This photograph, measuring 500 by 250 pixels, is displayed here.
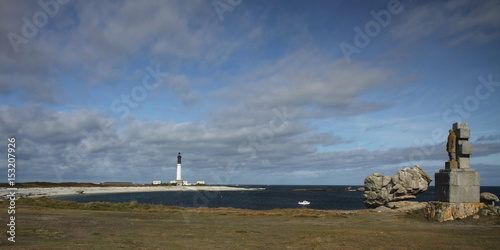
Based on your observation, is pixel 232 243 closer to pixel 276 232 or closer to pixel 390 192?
pixel 276 232

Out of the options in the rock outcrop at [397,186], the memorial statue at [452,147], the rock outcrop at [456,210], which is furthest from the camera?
the rock outcrop at [397,186]

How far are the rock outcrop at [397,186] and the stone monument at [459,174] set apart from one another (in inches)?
797

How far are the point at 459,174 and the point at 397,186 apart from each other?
870 inches

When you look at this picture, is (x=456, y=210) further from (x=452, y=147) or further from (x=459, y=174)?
(x=452, y=147)

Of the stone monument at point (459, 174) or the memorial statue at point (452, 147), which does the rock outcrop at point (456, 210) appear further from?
the memorial statue at point (452, 147)

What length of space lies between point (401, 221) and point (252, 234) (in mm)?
14558

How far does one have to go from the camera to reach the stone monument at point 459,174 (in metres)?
25.3

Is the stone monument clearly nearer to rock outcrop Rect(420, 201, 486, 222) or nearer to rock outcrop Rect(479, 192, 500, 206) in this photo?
rock outcrop Rect(420, 201, 486, 222)

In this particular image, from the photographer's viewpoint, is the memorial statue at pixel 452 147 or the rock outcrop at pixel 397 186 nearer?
the memorial statue at pixel 452 147

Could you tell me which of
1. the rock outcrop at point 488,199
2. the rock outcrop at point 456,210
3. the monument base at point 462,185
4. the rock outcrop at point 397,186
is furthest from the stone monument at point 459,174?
the rock outcrop at point 397,186

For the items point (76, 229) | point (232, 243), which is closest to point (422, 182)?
point (232, 243)

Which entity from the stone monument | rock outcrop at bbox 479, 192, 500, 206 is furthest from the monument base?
rock outcrop at bbox 479, 192, 500, 206

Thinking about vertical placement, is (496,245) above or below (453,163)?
below

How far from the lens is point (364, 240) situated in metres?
18.0
